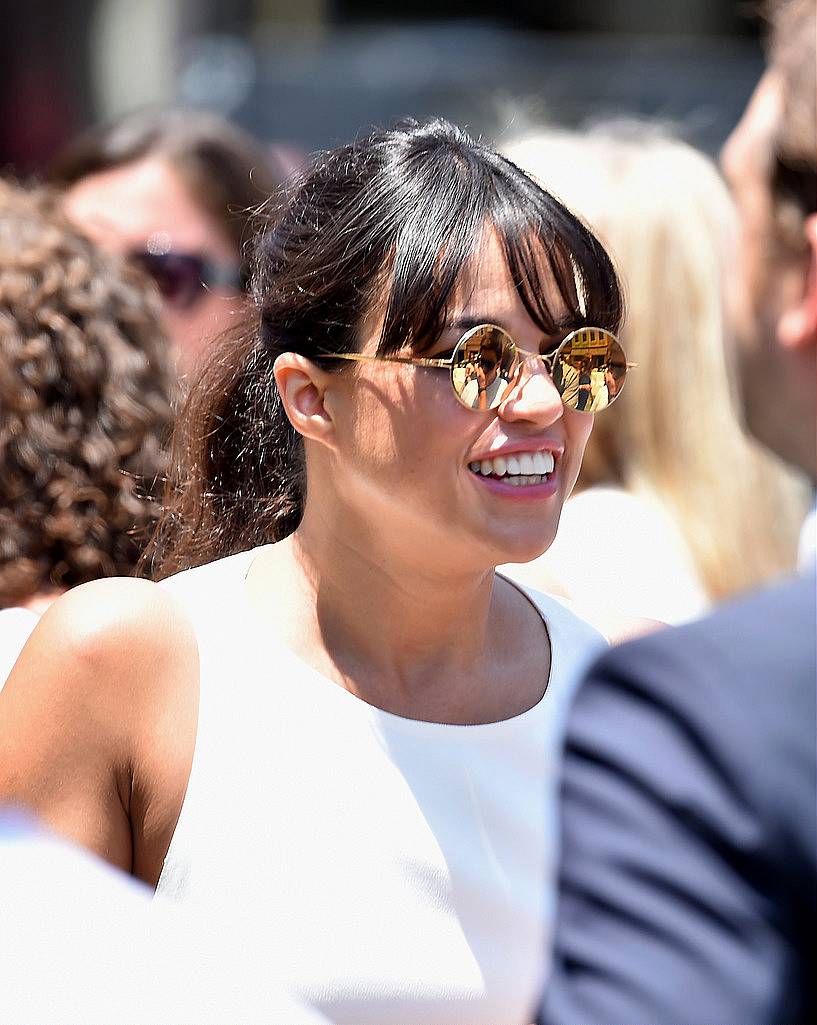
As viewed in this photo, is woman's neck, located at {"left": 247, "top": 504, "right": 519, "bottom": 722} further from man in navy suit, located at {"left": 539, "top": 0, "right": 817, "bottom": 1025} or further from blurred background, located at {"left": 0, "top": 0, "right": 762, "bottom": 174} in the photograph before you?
blurred background, located at {"left": 0, "top": 0, "right": 762, "bottom": 174}

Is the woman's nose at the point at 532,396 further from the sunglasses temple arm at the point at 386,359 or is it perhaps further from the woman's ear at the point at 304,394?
the woman's ear at the point at 304,394

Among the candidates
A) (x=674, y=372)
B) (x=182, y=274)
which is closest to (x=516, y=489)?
(x=674, y=372)

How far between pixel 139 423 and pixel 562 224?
2.93 feet

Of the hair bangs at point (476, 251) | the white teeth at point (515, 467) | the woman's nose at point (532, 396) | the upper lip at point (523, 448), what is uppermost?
the hair bangs at point (476, 251)

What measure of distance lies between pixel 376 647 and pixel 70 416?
0.75 meters

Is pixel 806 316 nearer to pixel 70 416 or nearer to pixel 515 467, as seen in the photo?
pixel 515 467

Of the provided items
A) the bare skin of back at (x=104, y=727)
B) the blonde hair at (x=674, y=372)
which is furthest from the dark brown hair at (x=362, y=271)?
the blonde hair at (x=674, y=372)

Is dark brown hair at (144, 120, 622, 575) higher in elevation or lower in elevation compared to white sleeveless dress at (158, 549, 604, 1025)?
higher

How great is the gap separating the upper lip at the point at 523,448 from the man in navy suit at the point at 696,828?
730 millimetres

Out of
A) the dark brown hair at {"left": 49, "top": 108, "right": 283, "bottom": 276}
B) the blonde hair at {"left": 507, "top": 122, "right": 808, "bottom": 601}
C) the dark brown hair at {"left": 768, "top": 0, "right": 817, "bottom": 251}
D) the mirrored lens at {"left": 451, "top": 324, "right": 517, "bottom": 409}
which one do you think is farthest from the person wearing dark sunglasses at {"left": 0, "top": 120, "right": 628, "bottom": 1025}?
the dark brown hair at {"left": 49, "top": 108, "right": 283, "bottom": 276}

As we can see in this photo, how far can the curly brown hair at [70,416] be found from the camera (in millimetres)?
2400

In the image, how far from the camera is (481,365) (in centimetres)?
186

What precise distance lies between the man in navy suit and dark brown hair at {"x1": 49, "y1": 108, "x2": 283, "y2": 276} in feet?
9.93

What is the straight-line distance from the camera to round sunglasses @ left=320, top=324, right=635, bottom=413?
1.86 meters
